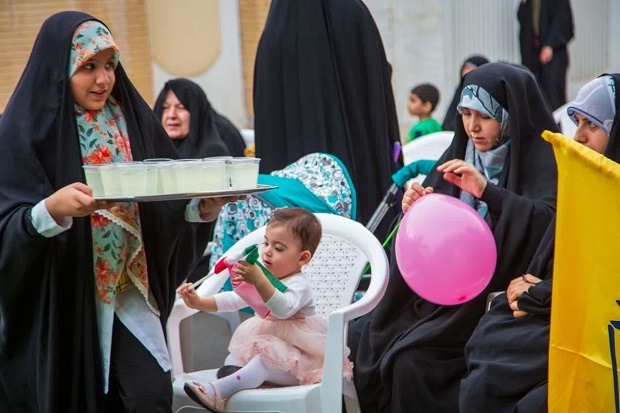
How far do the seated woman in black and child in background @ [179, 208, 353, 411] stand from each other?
0.54m

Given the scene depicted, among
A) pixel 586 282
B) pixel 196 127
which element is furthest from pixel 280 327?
pixel 196 127

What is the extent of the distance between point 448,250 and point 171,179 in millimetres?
957

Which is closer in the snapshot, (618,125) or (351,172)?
(618,125)

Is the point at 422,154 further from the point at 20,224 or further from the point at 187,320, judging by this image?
the point at 20,224

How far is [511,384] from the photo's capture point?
3.50 meters

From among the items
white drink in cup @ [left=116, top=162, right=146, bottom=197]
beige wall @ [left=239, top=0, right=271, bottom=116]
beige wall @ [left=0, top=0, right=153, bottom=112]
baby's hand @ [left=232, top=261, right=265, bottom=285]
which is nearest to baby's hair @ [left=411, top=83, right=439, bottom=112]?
beige wall @ [left=239, top=0, right=271, bottom=116]

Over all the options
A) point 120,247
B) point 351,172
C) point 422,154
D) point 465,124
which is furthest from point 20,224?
point 422,154

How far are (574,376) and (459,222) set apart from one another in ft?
2.84

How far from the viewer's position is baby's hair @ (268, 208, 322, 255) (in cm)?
393

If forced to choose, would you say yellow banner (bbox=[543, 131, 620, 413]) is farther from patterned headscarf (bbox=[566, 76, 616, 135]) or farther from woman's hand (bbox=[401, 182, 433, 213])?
woman's hand (bbox=[401, 182, 433, 213])

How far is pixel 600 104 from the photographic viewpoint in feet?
12.8

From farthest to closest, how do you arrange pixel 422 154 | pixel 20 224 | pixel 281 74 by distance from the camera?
pixel 422 154
pixel 281 74
pixel 20 224

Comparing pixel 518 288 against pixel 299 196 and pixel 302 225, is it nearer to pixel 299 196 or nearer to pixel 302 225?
pixel 302 225

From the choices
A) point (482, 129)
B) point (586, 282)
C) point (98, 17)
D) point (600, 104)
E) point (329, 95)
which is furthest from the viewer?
point (98, 17)
